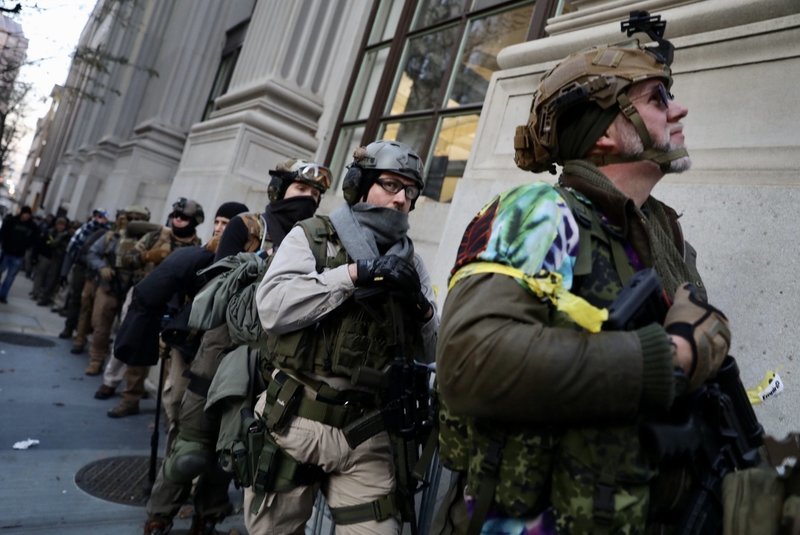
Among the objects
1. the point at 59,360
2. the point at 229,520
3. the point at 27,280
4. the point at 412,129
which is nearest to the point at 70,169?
the point at 27,280

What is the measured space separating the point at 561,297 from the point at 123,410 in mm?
5283

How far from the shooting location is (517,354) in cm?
112

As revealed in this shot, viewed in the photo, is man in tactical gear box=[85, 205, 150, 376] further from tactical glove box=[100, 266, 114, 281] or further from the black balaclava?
the black balaclava

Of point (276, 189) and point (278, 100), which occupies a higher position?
point (278, 100)

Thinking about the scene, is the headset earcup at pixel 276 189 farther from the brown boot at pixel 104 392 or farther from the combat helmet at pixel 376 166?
the brown boot at pixel 104 392

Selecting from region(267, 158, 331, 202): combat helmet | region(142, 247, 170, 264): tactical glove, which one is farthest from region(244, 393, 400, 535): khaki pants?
region(142, 247, 170, 264): tactical glove

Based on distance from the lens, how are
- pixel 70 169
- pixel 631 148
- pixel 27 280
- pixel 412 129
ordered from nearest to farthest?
pixel 631 148
pixel 412 129
pixel 27 280
pixel 70 169

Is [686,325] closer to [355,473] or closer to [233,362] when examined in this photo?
[355,473]

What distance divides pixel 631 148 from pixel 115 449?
460 centimetres

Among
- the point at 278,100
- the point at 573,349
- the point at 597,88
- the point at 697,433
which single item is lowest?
the point at 697,433

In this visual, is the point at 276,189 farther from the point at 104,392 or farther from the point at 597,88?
the point at 104,392

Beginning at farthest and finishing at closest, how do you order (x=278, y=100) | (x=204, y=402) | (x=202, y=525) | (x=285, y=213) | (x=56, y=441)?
(x=278, y=100), (x=56, y=441), (x=285, y=213), (x=202, y=525), (x=204, y=402)

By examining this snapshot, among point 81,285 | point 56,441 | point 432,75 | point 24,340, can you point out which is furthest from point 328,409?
point 81,285

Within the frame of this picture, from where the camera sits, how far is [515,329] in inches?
45.1
